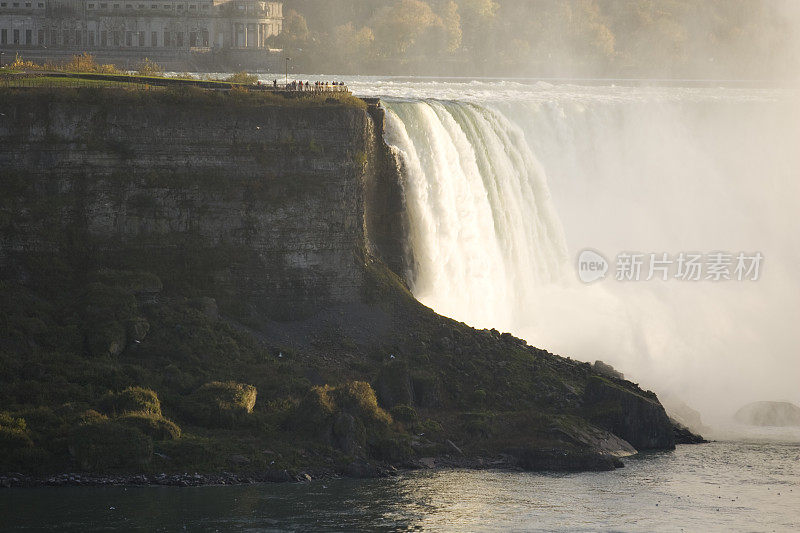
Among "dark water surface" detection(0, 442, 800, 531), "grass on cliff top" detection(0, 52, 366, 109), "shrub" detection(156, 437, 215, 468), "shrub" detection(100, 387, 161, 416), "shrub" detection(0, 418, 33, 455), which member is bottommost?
"dark water surface" detection(0, 442, 800, 531)

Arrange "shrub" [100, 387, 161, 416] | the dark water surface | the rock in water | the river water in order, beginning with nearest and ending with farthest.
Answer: the dark water surface → the river water → "shrub" [100, 387, 161, 416] → the rock in water

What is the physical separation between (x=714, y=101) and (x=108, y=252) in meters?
55.1

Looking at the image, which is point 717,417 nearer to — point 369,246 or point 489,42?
point 369,246

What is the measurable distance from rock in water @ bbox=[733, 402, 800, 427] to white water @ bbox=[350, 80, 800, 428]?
128 cm

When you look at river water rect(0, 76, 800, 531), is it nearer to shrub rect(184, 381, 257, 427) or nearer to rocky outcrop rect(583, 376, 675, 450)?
rocky outcrop rect(583, 376, 675, 450)

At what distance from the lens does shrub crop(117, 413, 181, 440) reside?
48100mm

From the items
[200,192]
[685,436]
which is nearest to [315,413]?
[200,192]

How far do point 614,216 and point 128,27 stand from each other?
34.5 metres

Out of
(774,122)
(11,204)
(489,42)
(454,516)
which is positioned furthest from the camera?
(489,42)

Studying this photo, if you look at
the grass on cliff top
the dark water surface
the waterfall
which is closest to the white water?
the waterfall

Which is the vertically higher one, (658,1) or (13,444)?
(658,1)

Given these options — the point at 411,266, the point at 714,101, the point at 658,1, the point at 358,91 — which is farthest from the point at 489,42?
the point at 411,266

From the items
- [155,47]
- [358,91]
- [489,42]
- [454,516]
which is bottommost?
[454,516]

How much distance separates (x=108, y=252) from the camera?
54469mm
